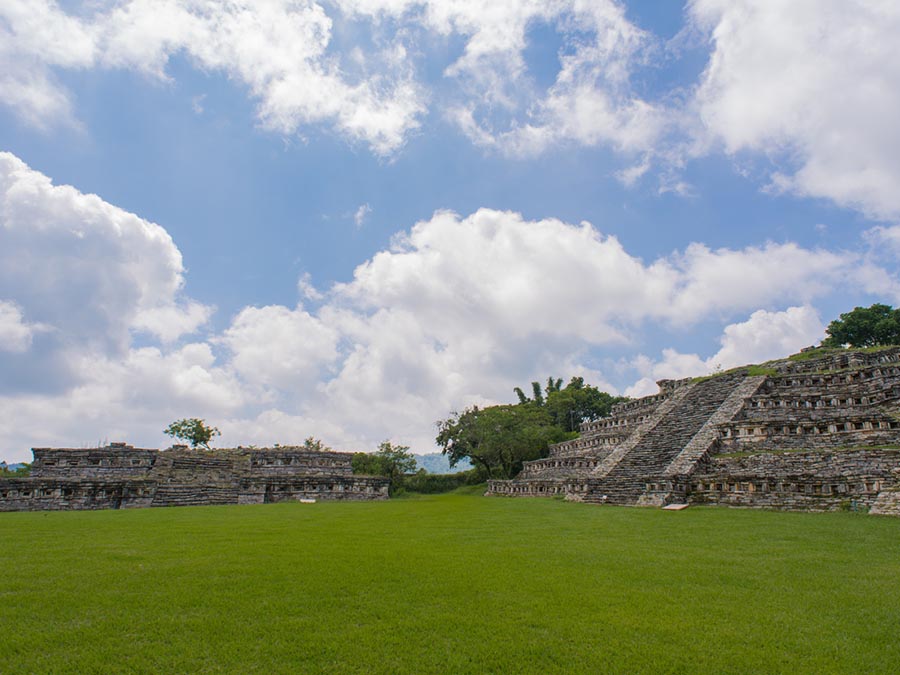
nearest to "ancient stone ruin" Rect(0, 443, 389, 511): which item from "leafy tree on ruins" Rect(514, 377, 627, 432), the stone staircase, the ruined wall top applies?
the ruined wall top

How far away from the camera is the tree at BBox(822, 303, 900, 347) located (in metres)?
46.8

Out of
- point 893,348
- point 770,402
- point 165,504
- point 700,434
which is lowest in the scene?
point 165,504

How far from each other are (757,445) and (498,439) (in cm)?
2446

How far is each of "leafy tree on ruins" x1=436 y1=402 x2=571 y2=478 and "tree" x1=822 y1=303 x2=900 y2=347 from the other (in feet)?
92.9

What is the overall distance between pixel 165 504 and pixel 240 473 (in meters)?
6.94

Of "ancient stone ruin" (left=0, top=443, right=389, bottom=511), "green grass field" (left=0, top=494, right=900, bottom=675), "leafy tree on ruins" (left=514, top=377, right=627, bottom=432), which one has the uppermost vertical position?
"leafy tree on ruins" (left=514, top=377, right=627, bottom=432)

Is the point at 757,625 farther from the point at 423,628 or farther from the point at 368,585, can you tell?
the point at 368,585

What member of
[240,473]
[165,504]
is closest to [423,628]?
[165,504]

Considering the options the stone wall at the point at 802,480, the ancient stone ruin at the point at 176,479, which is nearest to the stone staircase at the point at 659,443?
the stone wall at the point at 802,480

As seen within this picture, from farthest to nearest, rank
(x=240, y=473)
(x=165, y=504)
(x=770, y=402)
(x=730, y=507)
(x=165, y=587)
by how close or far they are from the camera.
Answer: (x=240, y=473) < (x=770, y=402) < (x=165, y=504) < (x=730, y=507) < (x=165, y=587)

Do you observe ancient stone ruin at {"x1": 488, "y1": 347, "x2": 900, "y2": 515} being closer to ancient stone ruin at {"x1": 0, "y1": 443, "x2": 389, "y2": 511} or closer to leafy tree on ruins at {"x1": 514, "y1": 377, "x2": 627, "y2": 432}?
ancient stone ruin at {"x1": 0, "y1": 443, "x2": 389, "y2": 511}

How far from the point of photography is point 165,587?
7.92 metres

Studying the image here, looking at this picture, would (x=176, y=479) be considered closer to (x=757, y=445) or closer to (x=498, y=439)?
(x=498, y=439)

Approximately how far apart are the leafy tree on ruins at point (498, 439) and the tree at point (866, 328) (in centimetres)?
2830
